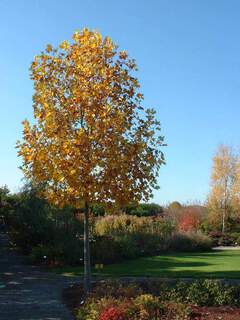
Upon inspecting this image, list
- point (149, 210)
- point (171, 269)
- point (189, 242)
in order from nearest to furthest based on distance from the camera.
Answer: point (171, 269) → point (189, 242) → point (149, 210)

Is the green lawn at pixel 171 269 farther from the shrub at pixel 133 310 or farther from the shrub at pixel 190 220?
the shrub at pixel 190 220

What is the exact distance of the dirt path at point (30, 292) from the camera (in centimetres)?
798

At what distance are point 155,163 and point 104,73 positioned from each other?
1.96m

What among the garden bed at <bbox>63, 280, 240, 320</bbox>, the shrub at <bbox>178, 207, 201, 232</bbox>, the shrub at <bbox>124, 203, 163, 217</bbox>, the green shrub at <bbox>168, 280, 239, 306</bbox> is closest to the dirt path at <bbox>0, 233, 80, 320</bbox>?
the garden bed at <bbox>63, 280, 240, 320</bbox>

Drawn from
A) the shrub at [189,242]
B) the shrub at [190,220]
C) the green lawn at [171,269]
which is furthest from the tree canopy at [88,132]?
the shrub at [190,220]

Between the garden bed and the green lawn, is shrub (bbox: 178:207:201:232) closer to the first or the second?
the green lawn

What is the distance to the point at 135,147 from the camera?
29.1 feet

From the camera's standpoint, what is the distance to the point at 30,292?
33.0 ft

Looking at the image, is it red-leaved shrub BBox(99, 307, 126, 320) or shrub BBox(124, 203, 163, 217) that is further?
shrub BBox(124, 203, 163, 217)

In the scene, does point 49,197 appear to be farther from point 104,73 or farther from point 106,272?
point 106,272

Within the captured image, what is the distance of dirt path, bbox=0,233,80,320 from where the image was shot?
26.2 ft

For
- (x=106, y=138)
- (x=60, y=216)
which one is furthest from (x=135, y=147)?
(x=60, y=216)

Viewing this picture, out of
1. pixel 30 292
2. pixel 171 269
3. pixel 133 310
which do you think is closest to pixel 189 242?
pixel 171 269

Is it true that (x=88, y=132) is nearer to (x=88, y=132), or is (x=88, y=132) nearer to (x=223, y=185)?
(x=88, y=132)
